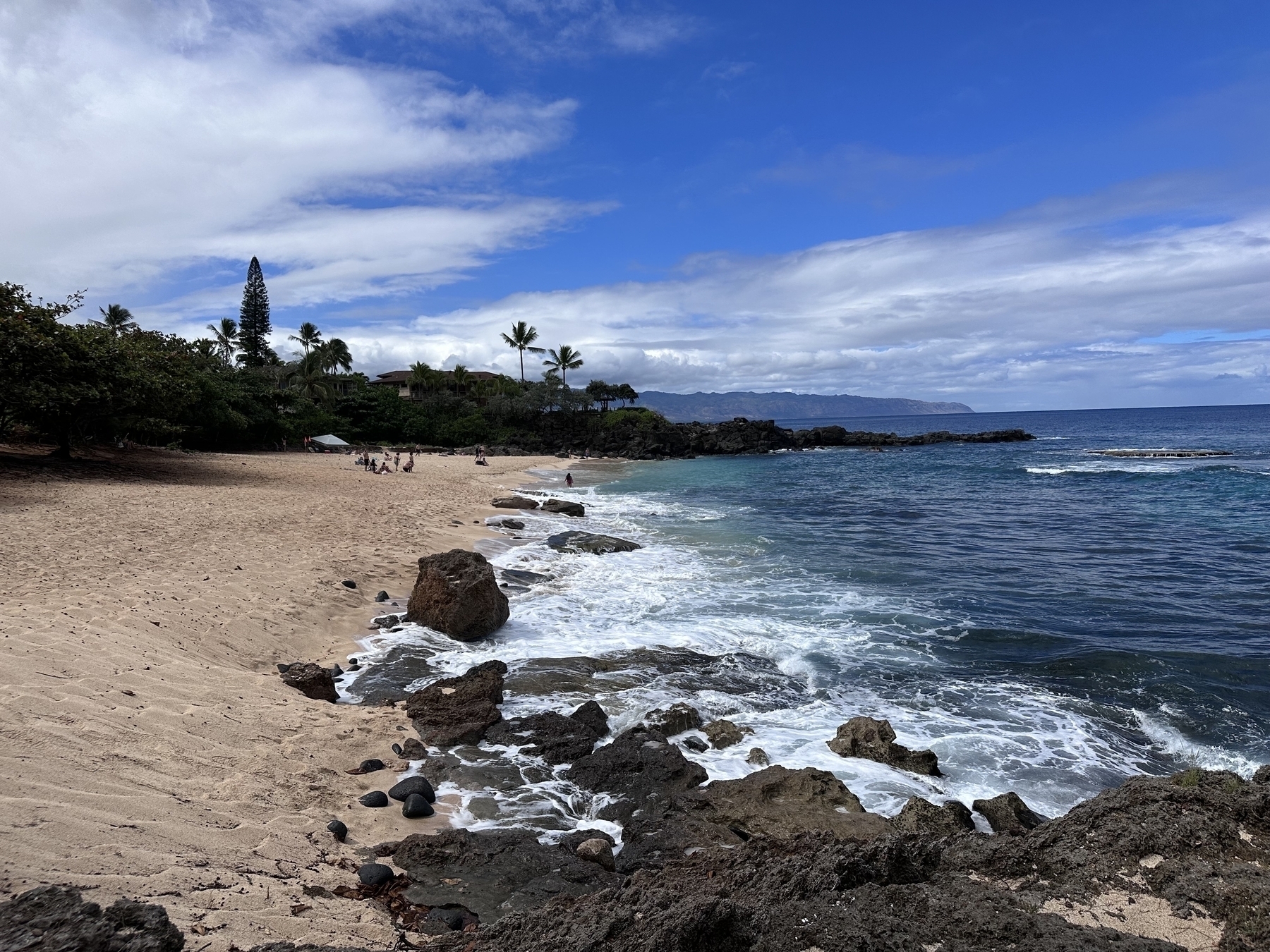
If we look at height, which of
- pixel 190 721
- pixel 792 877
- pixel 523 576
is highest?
pixel 792 877

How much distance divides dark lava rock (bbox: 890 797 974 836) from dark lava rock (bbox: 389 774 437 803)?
145 inches

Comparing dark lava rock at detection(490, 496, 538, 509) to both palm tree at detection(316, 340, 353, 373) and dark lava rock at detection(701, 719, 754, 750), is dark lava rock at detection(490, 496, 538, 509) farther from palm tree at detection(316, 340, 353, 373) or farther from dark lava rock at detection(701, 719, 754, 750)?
palm tree at detection(316, 340, 353, 373)

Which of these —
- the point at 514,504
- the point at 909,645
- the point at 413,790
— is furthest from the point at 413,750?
the point at 514,504

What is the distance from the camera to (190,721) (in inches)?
228

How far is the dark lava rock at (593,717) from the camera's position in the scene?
281 inches

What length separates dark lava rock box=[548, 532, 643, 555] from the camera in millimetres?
17297

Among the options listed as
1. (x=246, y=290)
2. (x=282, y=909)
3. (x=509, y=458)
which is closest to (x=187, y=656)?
(x=282, y=909)

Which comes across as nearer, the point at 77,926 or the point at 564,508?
the point at 77,926

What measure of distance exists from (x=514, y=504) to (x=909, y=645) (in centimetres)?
1561

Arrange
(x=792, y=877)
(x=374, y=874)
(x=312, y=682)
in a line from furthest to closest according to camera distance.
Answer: (x=312, y=682)
(x=374, y=874)
(x=792, y=877)

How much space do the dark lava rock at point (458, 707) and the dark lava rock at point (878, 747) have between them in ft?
11.9

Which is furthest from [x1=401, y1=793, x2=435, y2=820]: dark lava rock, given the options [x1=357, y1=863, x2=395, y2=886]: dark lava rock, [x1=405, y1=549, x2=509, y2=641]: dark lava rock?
[x1=405, y1=549, x2=509, y2=641]: dark lava rock

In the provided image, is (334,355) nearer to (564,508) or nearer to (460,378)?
(460,378)

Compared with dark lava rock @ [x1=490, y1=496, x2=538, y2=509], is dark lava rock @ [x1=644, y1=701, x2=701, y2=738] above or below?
below
